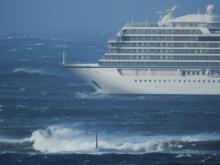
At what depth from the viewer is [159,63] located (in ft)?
339

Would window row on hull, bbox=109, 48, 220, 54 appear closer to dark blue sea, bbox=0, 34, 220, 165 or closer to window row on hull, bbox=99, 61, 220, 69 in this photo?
window row on hull, bbox=99, 61, 220, 69

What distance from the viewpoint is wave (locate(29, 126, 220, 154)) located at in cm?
7538

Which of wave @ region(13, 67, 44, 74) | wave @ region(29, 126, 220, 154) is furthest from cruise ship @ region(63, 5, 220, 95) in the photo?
wave @ region(13, 67, 44, 74)

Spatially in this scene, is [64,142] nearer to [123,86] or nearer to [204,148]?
[204,148]

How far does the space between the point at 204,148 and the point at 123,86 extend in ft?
93.0

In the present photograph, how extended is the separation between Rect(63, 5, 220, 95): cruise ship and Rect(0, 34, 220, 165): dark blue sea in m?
1.44

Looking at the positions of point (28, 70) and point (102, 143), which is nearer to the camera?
point (102, 143)

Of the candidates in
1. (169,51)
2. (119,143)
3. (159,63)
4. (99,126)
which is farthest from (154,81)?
(119,143)

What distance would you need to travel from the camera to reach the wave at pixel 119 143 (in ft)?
247

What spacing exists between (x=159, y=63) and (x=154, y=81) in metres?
2.31

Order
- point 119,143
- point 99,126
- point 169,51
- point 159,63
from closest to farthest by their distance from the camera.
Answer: point 119,143 < point 99,126 < point 159,63 < point 169,51

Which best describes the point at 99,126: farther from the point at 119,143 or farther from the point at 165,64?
the point at 165,64

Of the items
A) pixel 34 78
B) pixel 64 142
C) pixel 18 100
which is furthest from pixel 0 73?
pixel 64 142

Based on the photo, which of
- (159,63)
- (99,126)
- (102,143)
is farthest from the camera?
(159,63)
